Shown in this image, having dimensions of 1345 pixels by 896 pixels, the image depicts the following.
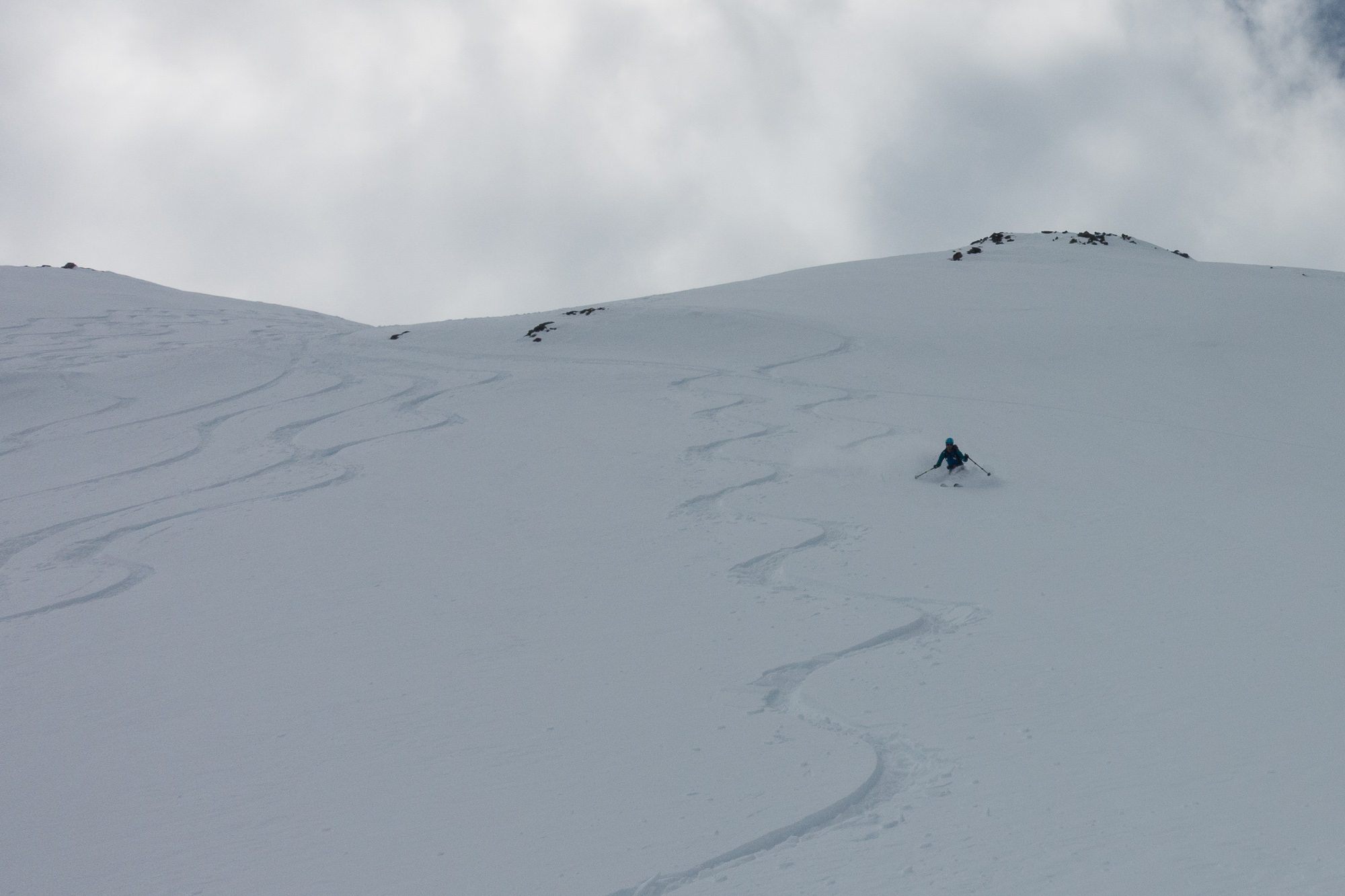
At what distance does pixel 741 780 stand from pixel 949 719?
3.72 feet

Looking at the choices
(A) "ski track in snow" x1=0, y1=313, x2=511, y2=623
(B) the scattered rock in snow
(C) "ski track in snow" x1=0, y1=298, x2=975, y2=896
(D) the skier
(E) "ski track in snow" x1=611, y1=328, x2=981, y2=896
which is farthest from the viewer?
(B) the scattered rock in snow

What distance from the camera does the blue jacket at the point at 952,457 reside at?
8938mm

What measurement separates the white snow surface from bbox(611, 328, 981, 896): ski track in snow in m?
0.03

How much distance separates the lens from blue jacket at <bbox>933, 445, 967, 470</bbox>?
8.94 m

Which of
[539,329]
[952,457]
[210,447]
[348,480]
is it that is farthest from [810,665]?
[539,329]

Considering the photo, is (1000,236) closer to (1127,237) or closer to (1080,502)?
(1127,237)

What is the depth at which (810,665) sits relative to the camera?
5.26 meters

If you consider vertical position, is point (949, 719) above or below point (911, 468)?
below

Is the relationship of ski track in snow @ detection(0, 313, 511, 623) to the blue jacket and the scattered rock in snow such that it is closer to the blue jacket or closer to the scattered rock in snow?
the scattered rock in snow

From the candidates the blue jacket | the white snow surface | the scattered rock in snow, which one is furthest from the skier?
the scattered rock in snow

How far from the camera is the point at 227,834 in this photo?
395 cm

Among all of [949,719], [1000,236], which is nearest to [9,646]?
[949,719]

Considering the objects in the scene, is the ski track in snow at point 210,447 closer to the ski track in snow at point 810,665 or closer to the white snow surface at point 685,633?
the white snow surface at point 685,633

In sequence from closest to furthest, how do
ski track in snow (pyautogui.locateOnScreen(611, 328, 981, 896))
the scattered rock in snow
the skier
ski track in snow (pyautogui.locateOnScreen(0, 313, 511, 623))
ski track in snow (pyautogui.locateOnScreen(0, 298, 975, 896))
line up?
ski track in snow (pyautogui.locateOnScreen(611, 328, 981, 896)), ski track in snow (pyautogui.locateOnScreen(0, 298, 975, 896)), ski track in snow (pyautogui.locateOnScreen(0, 313, 511, 623)), the skier, the scattered rock in snow
